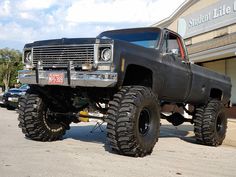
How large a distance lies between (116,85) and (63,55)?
1067 millimetres

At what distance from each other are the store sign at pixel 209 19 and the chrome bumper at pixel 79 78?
1321cm

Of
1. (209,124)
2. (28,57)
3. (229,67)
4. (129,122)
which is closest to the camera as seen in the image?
(129,122)

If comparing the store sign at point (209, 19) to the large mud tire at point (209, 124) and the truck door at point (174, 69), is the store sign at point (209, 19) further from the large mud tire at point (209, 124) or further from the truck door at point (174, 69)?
the truck door at point (174, 69)

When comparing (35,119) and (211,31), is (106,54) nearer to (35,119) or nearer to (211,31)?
(35,119)

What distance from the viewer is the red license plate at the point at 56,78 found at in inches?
261

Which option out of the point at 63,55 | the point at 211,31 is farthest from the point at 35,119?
the point at 211,31

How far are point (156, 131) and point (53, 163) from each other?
6.92ft

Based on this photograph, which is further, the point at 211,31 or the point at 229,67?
the point at 211,31

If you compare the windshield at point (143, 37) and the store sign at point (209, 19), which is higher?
the store sign at point (209, 19)

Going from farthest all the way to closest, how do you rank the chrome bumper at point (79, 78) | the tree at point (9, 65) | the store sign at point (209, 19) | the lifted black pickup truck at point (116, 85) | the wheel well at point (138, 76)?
the tree at point (9, 65), the store sign at point (209, 19), the wheel well at point (138, 76), the lifted black pickup truck at point (116, 85), the chrome bumper at point (79, 78)

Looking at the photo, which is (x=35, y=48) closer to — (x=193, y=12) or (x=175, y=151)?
(x=175, y=151)

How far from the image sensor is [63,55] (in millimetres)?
6836

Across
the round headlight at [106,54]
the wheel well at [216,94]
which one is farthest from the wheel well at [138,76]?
the wheel well at [216,94]

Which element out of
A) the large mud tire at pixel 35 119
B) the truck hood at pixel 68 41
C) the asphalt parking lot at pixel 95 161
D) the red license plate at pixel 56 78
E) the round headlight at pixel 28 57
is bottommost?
the asphalt parking lot at pixel 95 161
